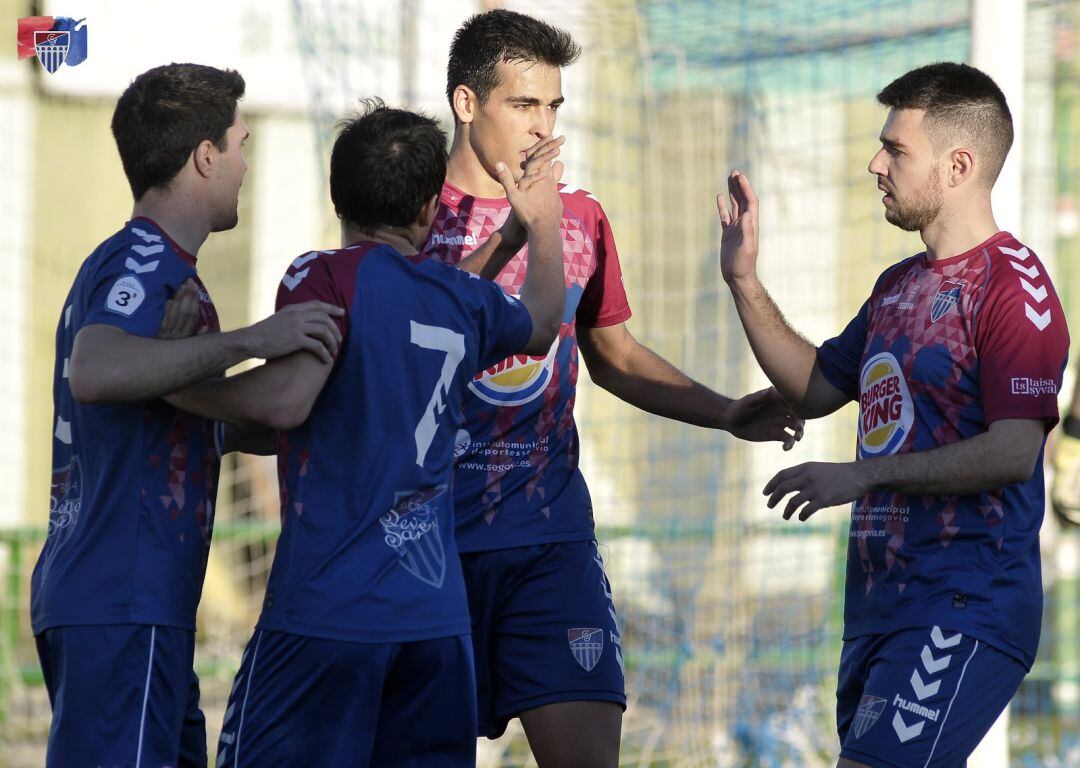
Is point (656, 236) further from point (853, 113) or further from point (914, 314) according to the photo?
point (914, 314)

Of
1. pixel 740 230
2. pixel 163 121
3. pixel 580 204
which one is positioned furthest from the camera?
pixel 580 204

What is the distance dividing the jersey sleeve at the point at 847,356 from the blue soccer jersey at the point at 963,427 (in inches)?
9.9

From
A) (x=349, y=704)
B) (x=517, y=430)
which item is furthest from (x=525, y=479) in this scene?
(x=349, y=704)

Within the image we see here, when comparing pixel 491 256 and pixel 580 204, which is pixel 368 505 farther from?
pixel 580 204

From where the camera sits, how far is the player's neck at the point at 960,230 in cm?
359

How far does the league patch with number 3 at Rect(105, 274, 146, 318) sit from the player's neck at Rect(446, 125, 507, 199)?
1144 mm

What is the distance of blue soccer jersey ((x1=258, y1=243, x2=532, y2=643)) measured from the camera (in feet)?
9.54

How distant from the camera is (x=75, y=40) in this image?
4.44m

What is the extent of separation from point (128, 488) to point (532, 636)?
3.85ft

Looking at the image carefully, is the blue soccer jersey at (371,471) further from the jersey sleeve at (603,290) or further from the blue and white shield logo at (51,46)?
the blue and white shield logo at (51,46)

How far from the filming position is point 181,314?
9.91 ft

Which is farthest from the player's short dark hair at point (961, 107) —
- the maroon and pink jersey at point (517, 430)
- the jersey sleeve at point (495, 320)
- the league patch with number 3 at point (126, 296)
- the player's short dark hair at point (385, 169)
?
the league patch with number 3 at point (126, 296)

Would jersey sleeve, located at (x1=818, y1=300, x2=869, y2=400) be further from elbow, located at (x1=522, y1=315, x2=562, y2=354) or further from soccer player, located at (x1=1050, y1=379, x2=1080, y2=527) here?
soccer player, located at (x1=1050, y1=379, x2=1080, y2=527)

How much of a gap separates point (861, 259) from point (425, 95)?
2499mm
